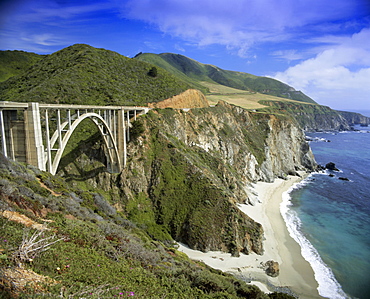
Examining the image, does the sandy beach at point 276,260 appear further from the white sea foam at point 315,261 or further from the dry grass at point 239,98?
the dry grass at point 239,98

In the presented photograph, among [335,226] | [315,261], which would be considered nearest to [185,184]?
[315,261]

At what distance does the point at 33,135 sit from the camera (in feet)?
55.1

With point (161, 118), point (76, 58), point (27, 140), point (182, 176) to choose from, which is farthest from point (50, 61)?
point (27, 140)

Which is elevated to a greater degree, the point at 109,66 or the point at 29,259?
the point at 109,66

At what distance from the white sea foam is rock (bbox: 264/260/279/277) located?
422 cm

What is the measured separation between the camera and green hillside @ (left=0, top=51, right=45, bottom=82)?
77.2 meters

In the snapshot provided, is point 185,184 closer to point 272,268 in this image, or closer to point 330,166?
point 272,268

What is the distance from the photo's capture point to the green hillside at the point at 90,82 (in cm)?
4384

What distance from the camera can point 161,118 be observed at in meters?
44.8

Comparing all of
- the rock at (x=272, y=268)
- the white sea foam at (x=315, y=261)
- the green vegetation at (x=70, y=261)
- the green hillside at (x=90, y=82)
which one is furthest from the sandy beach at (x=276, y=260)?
the green hillside at (x=90, y=82)

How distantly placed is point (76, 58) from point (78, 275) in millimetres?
63619

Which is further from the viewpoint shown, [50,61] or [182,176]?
[50,61]

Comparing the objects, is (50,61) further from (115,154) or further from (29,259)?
(29,259)

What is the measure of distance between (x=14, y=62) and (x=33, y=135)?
89.6 metres
